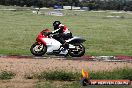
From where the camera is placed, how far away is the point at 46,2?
512 ft

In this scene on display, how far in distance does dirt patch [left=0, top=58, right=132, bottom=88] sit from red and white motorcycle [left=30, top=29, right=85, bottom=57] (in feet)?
5.06

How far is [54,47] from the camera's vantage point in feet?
64.7

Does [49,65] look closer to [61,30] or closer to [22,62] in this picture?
[22,62]

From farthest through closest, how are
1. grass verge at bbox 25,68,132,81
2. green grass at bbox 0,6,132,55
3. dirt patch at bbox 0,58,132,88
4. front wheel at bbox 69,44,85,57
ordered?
green grass at bbox 0,6,132,55, front wheel at bbox 69,44,85,57, dirt patch at bbox 0,58,132,88, grass verge at bbox 25,68,132,81

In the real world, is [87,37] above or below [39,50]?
below

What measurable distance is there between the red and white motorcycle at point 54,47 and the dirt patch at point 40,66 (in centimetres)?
154

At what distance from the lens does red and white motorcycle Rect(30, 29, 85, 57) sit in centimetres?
1950

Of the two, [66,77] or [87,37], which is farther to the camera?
[87,37]

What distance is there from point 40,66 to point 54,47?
13.0 feet

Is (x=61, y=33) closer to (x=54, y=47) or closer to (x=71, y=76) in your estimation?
(x=54, y=47)

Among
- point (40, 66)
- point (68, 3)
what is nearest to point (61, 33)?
point (40, 66)

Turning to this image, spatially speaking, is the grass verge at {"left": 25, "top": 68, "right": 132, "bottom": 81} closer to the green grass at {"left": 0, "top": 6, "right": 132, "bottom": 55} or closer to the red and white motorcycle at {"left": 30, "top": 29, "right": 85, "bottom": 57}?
the red and white motorcycle at {"left": 30, "top": 29, "right": 85, "bottom": 57}

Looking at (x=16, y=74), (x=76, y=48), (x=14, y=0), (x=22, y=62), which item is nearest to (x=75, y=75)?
(x=16, y=74)

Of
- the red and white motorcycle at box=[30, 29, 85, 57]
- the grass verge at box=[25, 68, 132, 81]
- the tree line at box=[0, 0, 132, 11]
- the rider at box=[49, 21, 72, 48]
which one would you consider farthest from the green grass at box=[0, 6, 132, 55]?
the tree line at box=[0, 0, 132, 11]
